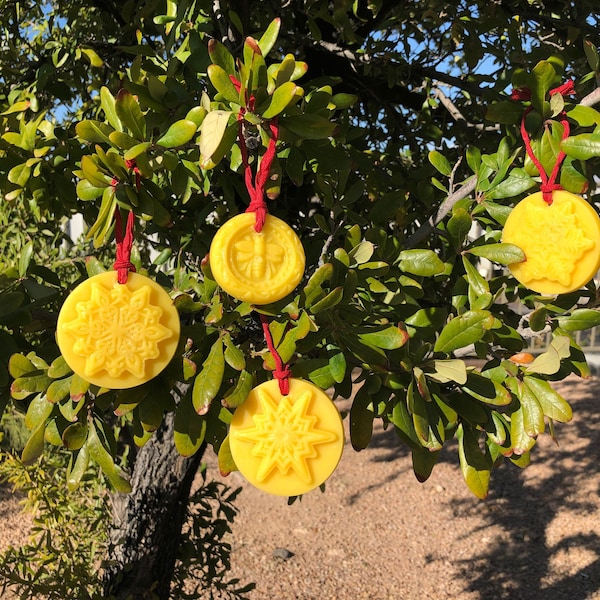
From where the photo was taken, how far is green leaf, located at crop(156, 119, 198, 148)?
1.04 meters

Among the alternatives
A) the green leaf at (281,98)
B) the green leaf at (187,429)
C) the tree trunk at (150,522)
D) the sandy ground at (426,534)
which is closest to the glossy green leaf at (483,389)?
the green leaf at (187,429)

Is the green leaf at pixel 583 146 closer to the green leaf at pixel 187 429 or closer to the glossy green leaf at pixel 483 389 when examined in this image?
the glossy green leaf at pixel 483 389

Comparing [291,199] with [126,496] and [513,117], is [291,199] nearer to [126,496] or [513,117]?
[513,117]

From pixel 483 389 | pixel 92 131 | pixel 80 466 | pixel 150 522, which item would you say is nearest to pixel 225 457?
pixel 80 466

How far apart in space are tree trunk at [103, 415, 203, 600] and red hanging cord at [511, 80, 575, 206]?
1.83 meters

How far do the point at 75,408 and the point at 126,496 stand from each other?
162 cm

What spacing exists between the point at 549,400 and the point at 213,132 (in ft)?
2.71

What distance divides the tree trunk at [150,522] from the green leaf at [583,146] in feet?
6.24

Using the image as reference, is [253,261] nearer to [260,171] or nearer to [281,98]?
[260,171]

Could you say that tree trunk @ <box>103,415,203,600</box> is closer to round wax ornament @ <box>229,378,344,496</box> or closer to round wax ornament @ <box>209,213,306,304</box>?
round wax ornament @ <box>229,378,344,496</box>

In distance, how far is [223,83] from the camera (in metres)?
0.98

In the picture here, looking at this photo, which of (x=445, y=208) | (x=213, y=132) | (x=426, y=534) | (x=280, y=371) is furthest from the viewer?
(x=426, y=534)

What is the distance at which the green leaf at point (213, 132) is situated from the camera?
3.04 feet

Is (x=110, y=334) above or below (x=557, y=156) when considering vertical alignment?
below
